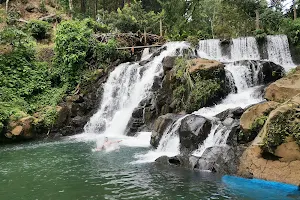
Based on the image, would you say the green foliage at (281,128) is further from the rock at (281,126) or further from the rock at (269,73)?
the rock at (269,73)

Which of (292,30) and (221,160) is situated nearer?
(221,160)

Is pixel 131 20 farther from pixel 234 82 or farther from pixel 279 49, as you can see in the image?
pixel 234 82

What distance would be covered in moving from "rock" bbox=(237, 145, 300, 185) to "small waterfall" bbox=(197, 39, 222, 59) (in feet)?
40.2

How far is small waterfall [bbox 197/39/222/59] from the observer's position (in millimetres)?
20484

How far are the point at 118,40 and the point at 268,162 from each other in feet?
52.4

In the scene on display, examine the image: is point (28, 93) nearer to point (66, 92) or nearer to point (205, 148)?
point (66, 92)

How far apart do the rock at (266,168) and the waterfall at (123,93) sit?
28.1ft

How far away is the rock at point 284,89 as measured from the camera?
392 inches

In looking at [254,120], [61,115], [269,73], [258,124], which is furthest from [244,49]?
[61,115]

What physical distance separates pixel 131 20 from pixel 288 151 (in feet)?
59.6

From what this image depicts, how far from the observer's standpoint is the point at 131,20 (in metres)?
24.0

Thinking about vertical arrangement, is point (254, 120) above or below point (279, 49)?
below

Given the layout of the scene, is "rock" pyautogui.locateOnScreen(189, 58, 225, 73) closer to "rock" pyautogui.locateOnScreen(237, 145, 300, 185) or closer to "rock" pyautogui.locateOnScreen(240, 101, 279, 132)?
"rock" pyautogui.locateOnScreen(240, 101, 279, 132)

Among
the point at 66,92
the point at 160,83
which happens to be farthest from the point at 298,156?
the point at 66,92
